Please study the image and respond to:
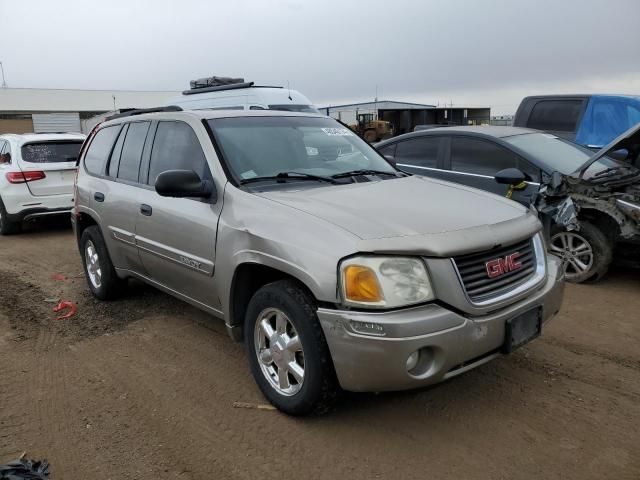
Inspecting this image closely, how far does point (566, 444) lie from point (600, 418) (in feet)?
1.27

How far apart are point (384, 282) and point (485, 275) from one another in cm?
→ 60

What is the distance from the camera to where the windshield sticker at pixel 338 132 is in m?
4.36

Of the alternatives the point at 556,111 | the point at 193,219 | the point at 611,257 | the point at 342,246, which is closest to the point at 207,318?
the point at 193,219

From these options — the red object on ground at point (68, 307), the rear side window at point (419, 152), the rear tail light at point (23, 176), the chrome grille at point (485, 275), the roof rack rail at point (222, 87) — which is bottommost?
the red object on ground at point (68, 307)

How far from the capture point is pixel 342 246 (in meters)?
2.70

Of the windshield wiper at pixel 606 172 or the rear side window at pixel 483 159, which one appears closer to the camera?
the windshield wiper at pixel 606 172

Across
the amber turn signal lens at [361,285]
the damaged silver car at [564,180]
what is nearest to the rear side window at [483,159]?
the damaged silver car at [564,180]

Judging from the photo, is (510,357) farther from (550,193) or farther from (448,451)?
(550,193)

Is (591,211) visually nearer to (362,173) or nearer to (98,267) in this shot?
(362,173)

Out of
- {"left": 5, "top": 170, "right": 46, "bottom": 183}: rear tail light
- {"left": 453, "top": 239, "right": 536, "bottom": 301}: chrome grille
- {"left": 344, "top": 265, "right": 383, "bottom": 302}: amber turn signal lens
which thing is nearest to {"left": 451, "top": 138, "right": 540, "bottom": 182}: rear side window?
{"left": 453, "top": 239, "right": 536, "bottom": 301}: chrome grille

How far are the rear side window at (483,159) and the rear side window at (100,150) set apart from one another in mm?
3767

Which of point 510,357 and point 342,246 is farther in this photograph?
point 510,357

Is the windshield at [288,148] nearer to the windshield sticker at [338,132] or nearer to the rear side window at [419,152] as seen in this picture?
the windshield sticker at [338,132]

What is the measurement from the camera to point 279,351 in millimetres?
3115
